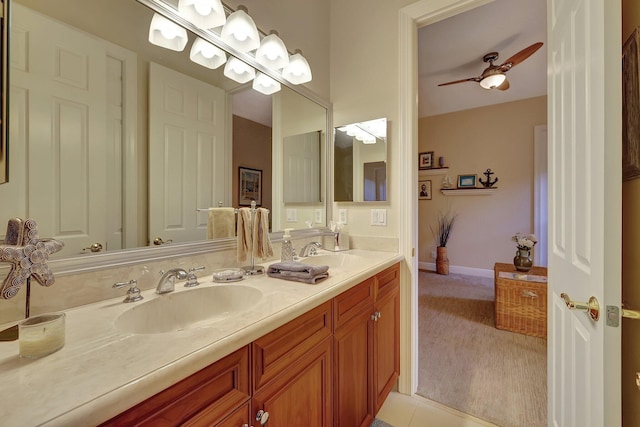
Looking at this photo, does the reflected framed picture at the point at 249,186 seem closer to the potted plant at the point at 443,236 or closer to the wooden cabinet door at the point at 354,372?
the wooden cabinet door at the point at 354,372

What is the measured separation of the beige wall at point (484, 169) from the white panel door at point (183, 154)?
13.8 ft

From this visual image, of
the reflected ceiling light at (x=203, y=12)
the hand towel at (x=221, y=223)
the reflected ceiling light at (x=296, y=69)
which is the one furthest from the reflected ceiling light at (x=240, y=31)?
the hand towel at (x=221, y=223)

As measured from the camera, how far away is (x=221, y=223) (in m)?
1.31

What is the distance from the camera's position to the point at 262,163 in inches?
62.9

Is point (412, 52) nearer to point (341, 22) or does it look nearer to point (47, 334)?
point (341, 22)

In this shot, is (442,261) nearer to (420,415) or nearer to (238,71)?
(420,415)

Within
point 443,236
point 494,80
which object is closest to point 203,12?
point 494,80

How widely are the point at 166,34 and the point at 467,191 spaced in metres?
4.44

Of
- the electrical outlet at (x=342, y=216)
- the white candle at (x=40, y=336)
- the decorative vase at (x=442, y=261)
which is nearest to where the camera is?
the white candle at (x=40, y=336)

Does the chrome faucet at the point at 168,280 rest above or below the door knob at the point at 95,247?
below

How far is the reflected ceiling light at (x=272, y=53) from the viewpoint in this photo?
4.89ft

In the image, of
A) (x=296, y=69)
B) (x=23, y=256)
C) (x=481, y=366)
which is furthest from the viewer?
(x=481, y=366)

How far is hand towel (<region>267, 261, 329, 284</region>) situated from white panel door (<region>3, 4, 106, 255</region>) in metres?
0.64

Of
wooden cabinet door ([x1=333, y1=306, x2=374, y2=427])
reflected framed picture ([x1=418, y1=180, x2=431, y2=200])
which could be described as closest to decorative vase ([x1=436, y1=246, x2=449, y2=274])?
reflected framed picture ([x1=418, y1=180, x2=431, y2=200])
